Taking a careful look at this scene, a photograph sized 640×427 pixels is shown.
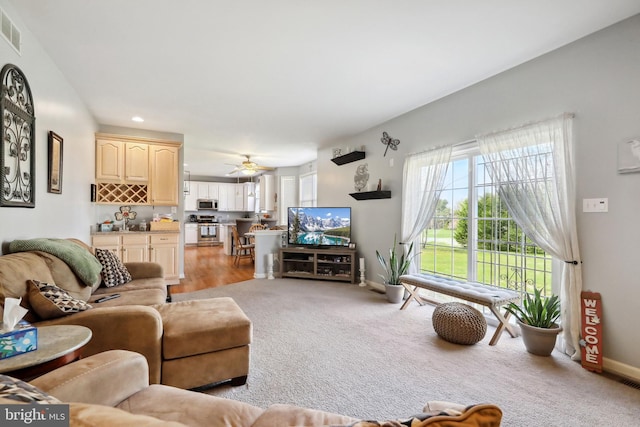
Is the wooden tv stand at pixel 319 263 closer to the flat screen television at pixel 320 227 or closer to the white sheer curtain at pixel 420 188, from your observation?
the flat screen television at pixel 320 227

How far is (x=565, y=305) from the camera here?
95.4 inches

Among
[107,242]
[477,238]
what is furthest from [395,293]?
[107,242]

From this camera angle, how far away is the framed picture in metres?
2.71

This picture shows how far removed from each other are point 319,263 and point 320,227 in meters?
0.67

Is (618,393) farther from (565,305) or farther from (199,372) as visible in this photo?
(199,372)

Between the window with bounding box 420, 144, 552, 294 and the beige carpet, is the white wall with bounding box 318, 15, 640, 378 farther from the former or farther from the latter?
the beige carpet

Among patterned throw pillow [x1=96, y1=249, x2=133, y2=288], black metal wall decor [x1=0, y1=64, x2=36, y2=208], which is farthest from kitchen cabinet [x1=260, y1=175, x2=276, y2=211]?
black metal wall decor [x1=0, y1=64, x2=36, y2=208]

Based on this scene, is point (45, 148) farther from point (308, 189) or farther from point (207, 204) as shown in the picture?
point (207, 204)

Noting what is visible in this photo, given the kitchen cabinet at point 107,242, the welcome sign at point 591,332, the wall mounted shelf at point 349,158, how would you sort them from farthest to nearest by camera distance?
the wall mounted shelf at point 349,158, the kitchen cabinet at point 107,242, the welcome sign at point 591,332

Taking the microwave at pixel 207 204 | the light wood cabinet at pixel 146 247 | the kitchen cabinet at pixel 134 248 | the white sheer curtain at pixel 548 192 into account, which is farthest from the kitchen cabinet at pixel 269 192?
the white sheer curtain at pixel 548 192

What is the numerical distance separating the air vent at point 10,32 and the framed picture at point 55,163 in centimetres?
84

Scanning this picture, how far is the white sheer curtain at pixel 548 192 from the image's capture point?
2.38 meters

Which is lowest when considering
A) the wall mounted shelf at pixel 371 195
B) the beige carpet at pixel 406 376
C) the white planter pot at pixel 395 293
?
the beige carpet at pixel 406 376

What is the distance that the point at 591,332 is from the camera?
2.23m
